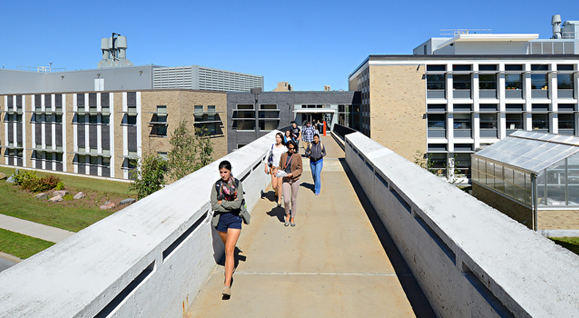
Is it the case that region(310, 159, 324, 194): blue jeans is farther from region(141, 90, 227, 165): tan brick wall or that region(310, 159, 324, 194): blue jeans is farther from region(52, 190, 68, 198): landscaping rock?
region(141, 90, 227, 165): tan brick wall

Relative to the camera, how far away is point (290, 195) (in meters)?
7.98

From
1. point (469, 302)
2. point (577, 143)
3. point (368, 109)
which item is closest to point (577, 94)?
point (368, 109)

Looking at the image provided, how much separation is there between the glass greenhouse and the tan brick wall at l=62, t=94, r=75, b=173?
43208 mm

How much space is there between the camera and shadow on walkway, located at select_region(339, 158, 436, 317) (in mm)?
4677

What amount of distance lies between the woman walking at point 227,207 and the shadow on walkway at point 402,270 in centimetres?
221

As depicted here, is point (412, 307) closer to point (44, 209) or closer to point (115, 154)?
point (44, 209)

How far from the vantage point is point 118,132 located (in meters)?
44.4

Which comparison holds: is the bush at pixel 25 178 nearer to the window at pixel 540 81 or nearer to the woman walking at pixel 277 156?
the woman walking at pixel 277 156

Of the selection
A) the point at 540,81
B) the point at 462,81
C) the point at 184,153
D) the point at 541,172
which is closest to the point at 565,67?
the point at 540,81

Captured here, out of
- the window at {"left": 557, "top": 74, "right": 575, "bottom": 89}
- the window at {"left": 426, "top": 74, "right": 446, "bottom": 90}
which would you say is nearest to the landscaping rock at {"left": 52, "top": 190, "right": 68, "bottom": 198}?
the window at {"left": 426, "top": 74, "right": 446, "bottom": 90}

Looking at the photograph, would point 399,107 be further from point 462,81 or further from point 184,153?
point 184,153

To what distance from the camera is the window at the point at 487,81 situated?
142 ft

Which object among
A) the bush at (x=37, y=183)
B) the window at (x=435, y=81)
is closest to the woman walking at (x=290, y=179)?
the bush at (x=37, y=183)

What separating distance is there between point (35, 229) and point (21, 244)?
3.51 meters
